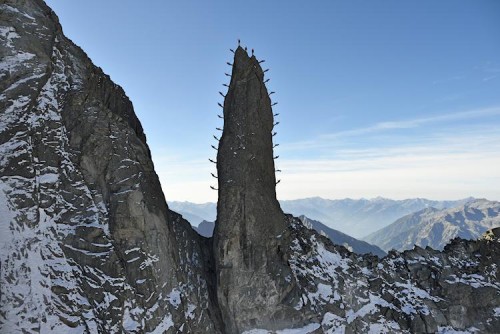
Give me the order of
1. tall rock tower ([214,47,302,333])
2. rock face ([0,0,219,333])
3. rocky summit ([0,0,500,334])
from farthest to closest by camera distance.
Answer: tall rock tower ([214,47,302,333]) → rocky summit ([0,0,500,334]) → rock face ([0,0,219,333])

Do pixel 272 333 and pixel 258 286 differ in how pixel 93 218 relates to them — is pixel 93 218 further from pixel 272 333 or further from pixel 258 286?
pixel 272 333

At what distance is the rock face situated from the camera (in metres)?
32.0

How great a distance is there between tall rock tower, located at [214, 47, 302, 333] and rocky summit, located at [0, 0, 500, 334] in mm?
143

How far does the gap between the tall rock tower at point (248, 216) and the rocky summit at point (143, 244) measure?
14cm

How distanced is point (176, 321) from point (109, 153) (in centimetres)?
1944

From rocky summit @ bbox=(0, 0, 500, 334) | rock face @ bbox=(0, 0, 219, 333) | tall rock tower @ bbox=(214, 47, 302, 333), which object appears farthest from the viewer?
tall rock tower @ bbox=(214, 47, 302, 333)

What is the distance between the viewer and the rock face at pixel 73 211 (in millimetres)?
32031

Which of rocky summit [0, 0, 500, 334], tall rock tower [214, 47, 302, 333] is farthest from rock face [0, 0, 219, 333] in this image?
tall rock tower [214, 47, 302, 333]

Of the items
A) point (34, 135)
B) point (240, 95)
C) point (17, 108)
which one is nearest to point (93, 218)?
point (34, 135)

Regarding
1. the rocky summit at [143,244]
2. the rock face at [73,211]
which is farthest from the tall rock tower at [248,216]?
the rock face at [73,211]

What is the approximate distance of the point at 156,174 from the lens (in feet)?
139

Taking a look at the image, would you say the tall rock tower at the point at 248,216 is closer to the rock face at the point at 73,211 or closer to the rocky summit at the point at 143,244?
the rocky summit at the point at 143,244

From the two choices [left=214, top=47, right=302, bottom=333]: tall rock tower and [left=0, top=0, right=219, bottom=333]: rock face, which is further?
[left=214, top=47, right=302, bottom=333]: tall rock tower

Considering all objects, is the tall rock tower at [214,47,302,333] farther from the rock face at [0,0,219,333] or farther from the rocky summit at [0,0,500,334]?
the rock face at [0,0,219,333]
